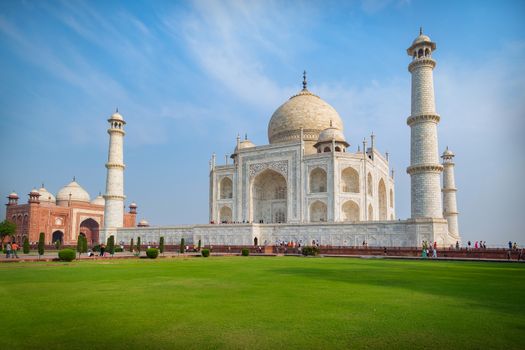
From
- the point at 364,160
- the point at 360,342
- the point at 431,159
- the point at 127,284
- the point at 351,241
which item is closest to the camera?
the point at 360,342

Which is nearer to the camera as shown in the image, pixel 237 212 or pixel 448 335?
pixel 448 335

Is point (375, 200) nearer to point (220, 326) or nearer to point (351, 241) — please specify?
point (351, 241)

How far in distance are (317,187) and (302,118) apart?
597 centimetres

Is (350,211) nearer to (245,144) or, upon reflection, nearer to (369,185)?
(369,185)

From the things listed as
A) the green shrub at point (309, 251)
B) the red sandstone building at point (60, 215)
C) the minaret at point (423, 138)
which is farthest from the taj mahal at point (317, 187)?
the red sandstone building at point (60, 215)

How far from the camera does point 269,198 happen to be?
28.7 m

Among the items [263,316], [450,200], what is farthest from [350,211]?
[263,316]

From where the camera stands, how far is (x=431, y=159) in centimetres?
1912

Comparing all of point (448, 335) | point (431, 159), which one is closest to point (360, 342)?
point (448, 335)

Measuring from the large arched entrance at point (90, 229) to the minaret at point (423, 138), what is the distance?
3020 cm

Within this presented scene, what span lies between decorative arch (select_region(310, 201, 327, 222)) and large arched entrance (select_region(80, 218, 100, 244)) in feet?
75.2

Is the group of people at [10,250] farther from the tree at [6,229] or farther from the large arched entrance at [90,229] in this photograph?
the large arched entrance at [90,229]

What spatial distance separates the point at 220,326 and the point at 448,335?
6.34 ft

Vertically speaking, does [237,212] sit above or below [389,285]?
above
